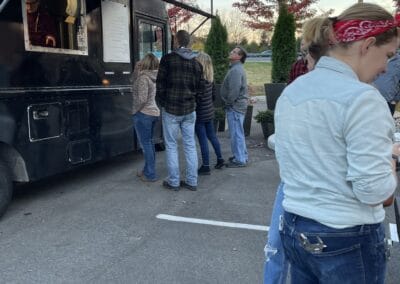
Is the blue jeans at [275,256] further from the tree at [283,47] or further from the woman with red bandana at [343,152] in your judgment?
the tree at [283,47]

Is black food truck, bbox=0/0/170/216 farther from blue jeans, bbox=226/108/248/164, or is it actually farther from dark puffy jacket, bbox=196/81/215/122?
blue jeans, bbox=226/108/248/164

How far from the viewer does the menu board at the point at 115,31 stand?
20.0 feet

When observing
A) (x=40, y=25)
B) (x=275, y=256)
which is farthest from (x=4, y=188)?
(x=275, y=256)

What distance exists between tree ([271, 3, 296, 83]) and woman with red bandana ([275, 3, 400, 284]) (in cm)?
917

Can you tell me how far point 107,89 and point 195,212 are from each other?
7.36 feet

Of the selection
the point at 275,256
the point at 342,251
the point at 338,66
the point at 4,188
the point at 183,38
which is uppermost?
the point at 183,38

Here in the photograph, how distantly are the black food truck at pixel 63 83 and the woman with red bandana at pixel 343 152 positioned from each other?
12.2 feet

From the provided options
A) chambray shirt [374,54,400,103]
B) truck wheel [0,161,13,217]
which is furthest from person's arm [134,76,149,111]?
chambray shirt [374,54,400,103]

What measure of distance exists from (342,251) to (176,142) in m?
4.30

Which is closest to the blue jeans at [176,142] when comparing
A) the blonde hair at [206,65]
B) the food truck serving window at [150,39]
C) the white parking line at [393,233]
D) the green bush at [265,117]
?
the blonde hair at [206,65]

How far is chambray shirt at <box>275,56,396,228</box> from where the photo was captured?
54.8 inches

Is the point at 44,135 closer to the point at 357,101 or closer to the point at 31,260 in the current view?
the point at 31,260

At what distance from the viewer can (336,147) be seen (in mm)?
1451

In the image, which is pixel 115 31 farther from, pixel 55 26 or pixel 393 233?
pixel 393 233
